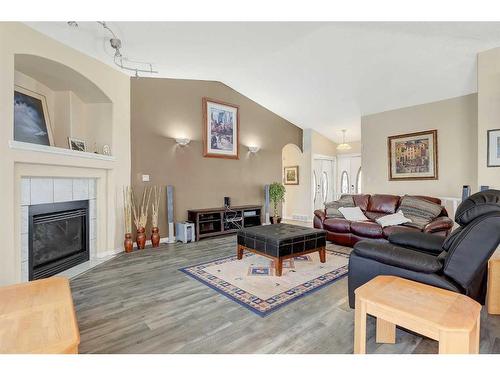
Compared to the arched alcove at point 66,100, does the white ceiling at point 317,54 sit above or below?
above

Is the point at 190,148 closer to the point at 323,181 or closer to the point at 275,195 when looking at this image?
the point at 275,195

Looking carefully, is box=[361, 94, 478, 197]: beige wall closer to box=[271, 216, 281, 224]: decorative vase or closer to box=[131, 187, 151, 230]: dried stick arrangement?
box=[271, 216, 281, 224]: decorative vase

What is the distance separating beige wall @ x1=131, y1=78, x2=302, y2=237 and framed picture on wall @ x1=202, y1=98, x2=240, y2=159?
0.12m

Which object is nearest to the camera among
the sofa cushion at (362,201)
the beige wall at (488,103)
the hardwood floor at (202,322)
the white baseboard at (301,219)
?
the hardwood floor at (202,322)

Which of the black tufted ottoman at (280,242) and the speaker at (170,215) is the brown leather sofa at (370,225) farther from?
the speaker at (170,215)

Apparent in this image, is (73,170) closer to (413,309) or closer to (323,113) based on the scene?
(413,309)

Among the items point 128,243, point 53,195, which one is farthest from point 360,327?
point 128,243

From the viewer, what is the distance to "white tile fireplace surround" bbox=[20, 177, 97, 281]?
2.69 metres

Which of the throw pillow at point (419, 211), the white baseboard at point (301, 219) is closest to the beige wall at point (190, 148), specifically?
the white baseboard at point (301, 219)

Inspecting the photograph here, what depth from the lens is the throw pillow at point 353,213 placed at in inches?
174

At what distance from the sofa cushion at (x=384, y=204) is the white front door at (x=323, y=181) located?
2.77 meters

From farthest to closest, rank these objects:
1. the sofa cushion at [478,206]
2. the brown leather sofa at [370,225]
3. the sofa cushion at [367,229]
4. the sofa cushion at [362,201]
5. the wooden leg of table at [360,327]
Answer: the sofa cushion at [362,201]
the sofa cushion at [367,229]
the brown leather sofa at [370,225]
the sofa cushion at [478,206]
the wooden leg of table at [360,327]

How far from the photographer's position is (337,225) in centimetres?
431

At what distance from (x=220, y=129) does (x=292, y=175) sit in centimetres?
289
